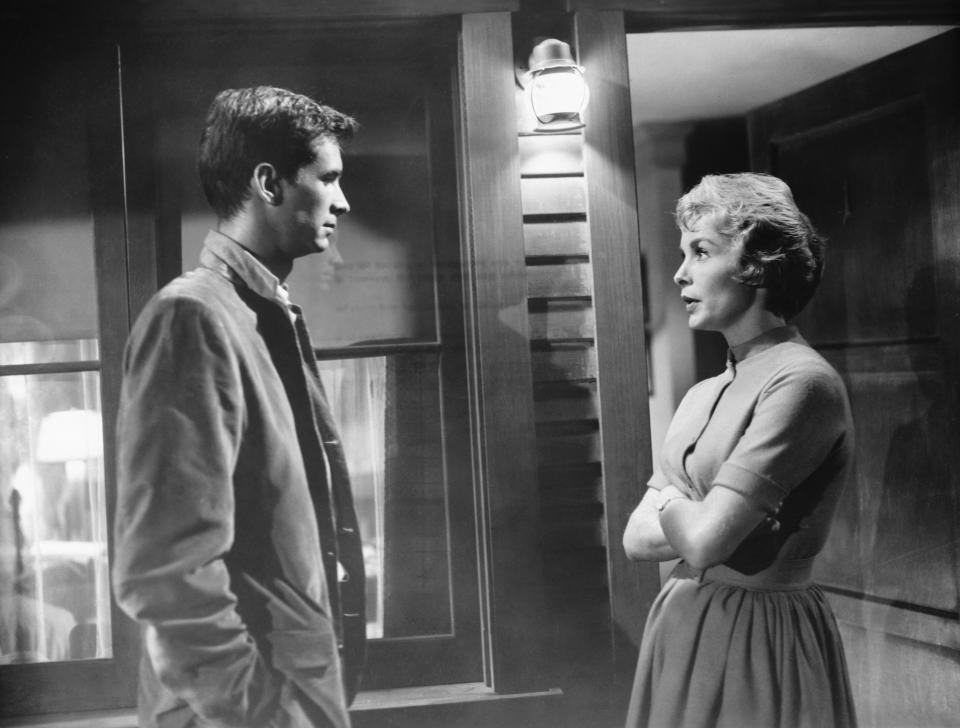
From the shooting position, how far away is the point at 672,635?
190cm

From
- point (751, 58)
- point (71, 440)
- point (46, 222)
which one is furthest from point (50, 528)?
point (751, 58)

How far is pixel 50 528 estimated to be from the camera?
2188 mm

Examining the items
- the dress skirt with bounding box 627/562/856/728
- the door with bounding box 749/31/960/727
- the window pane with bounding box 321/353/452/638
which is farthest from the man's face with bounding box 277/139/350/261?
the door with bounding box 749/31/960/727

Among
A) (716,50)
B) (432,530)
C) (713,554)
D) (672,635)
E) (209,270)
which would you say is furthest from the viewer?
(716,50)

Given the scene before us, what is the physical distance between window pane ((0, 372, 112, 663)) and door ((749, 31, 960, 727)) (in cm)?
214

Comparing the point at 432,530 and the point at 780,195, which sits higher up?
the point at 780,195

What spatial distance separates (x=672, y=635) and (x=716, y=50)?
1761 millimetres

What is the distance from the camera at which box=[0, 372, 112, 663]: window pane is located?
85.7 inches

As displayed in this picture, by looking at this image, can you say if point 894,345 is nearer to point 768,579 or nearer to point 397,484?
point 768,579

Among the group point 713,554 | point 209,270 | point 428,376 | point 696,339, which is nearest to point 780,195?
point 713,554

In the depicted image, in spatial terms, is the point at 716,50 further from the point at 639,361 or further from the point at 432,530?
the point at 432,530

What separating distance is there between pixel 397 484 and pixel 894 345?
1598mm

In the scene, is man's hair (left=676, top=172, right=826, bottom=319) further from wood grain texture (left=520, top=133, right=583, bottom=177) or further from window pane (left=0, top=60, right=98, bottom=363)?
window pane (left=0, top=60, right=98, bottom=363)

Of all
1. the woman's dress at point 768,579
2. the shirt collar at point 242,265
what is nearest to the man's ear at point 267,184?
the shirt collar at point 242,265
